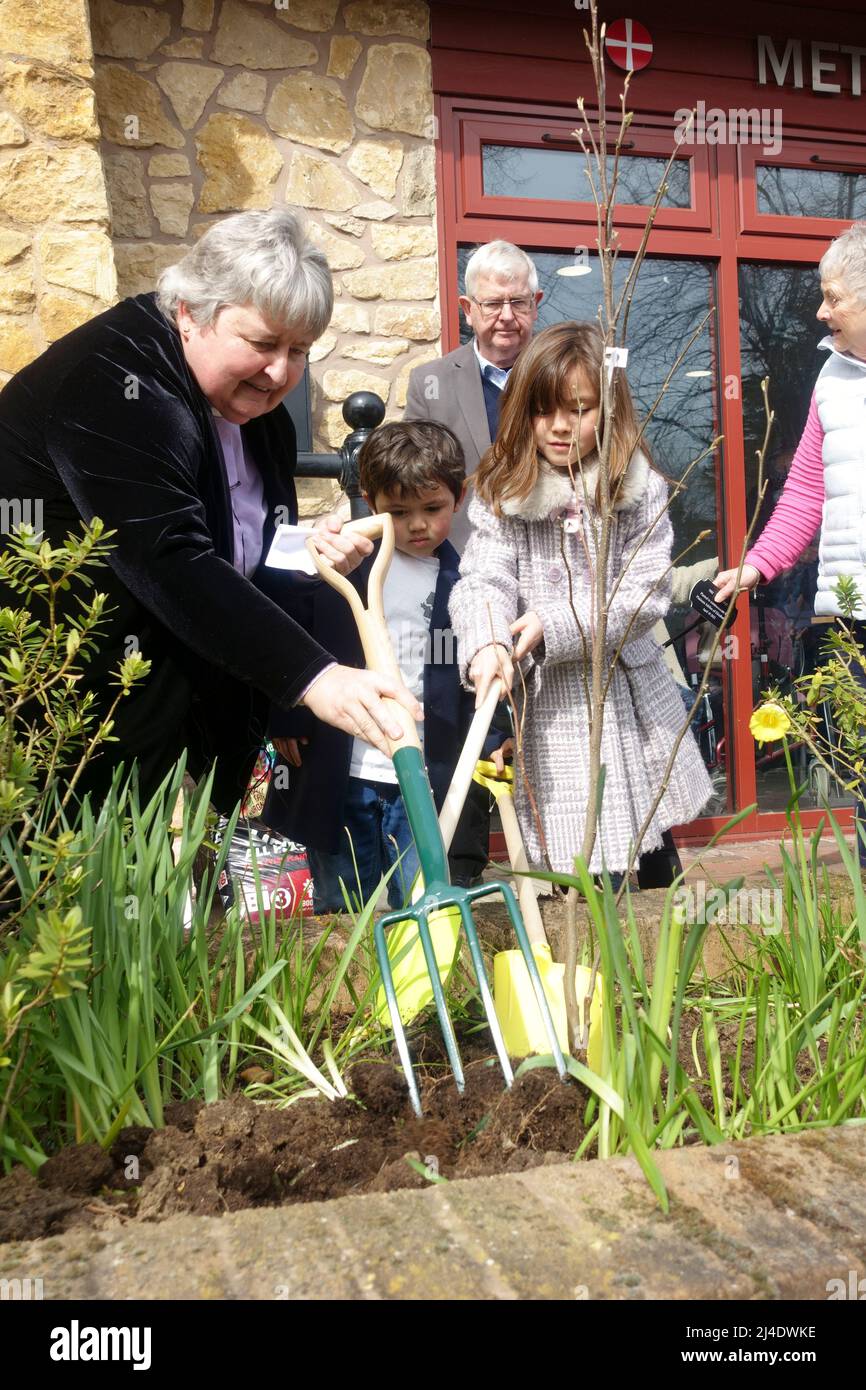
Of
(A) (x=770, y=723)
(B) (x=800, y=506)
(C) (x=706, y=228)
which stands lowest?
(A) (x=770, y=723)

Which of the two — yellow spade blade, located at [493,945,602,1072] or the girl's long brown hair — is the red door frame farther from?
yellow spade blade, located at [493,945,602,1072]

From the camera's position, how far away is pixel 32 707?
6.18 feet

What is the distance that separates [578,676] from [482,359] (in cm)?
140

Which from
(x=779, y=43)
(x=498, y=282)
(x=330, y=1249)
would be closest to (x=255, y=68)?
(x=498, y=282)

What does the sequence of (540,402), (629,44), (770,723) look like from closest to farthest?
1. (770,723)
2. (540,402)
3. (629,44)

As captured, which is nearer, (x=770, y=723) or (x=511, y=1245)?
(x=511, y=1245)

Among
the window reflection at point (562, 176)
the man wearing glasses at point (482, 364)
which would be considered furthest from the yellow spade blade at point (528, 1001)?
the window reflection at point (562, 176)

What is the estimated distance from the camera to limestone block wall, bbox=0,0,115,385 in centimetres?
323

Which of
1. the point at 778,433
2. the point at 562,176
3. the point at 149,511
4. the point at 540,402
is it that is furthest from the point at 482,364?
the point at 778,433

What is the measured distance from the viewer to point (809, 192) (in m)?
4.96

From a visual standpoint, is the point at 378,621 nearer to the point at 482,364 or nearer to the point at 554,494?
the point at 554,494

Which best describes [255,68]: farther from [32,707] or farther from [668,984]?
[668,984]

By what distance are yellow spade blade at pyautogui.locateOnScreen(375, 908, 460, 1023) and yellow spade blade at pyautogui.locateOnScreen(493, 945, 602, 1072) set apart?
0.27 ft

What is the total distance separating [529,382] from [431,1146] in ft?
5.14
